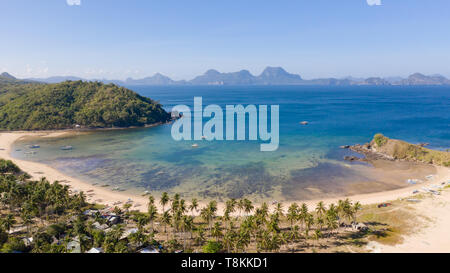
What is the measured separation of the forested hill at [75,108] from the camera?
129 m

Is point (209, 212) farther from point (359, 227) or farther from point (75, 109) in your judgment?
point (75, 109)

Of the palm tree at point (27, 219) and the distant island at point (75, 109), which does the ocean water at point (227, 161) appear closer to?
the distant island at point (75, 109)

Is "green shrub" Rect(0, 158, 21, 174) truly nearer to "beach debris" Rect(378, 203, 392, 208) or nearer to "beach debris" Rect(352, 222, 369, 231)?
"beach debris" Rect(352, 222, 369, 231)

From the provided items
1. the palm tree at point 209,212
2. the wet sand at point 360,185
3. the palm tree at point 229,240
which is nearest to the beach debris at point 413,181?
the wet sand at point 360,185

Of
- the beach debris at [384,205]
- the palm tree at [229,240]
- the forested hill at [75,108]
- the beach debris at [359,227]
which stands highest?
the forested hill at [75,108]

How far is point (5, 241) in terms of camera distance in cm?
3681

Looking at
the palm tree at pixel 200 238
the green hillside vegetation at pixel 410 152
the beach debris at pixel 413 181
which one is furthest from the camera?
the green hillside vegetation at pixel 410 152

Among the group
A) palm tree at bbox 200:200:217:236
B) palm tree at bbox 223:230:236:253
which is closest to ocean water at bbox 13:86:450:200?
palm tree at bbox 200:200:217:236

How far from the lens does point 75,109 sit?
14275cm

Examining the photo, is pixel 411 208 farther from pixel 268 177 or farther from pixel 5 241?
pixel 5 241

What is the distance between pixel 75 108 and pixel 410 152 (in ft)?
528

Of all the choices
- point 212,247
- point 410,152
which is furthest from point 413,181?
point 212,247

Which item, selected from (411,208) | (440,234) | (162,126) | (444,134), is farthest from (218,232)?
(444,134)
